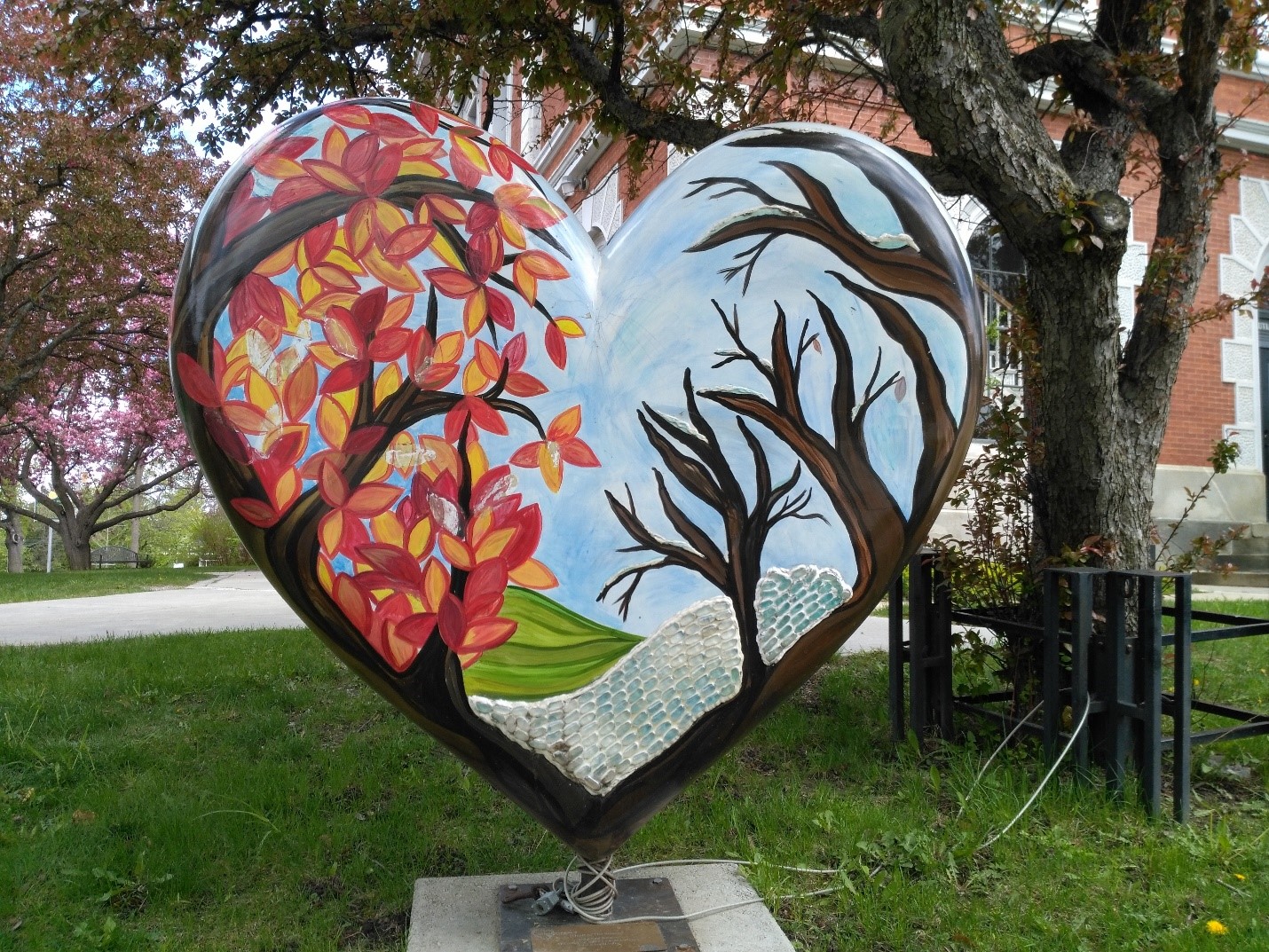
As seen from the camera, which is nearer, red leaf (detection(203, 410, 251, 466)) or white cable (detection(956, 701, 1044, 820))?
red leaf (detection(203, 410, 251, 466))

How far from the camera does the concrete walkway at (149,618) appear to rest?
23.8ft

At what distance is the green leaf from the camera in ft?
6.58

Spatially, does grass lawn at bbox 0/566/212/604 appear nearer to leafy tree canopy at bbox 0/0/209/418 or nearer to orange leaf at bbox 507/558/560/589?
leafy tree canopy at bbox 0/0/209/418

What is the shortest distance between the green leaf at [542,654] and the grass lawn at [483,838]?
38.8 inches

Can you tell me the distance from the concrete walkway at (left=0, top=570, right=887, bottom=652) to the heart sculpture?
4.37 meters

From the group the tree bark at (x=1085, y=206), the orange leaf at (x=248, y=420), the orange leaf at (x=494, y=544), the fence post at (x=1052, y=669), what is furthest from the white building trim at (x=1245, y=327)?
the orange leaf at (x=248, y=420)

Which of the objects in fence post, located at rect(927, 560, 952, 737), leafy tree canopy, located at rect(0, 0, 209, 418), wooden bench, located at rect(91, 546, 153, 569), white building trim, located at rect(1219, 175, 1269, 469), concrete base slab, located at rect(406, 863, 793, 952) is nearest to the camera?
concrete base slab, located at rect(406, 863, 793, 952)

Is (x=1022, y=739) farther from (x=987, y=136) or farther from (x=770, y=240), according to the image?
(x=770, y=240)

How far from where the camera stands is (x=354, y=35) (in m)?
4.98

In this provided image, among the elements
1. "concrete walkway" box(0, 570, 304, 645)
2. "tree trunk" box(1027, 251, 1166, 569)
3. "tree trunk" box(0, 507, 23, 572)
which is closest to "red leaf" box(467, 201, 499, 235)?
"tree trunk" box(1027, 251, 1166, 569)

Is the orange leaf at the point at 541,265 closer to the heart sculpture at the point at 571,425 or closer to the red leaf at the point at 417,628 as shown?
the heart sculpture at the point at 571,425

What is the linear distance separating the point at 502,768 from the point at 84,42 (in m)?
4.61

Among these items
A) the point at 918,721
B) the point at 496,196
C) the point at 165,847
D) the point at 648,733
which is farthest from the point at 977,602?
the point at 165,847

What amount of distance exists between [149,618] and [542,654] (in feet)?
26.6
